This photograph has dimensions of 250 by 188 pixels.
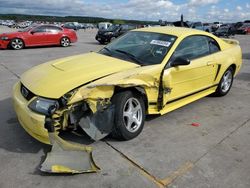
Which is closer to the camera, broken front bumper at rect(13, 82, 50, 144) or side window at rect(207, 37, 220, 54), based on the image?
broken front bumper at rect(13, 82, 50, 144)

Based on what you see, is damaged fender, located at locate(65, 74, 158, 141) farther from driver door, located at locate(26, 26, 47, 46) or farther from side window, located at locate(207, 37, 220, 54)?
driver door, located at locate(26, 26, 47, 46)

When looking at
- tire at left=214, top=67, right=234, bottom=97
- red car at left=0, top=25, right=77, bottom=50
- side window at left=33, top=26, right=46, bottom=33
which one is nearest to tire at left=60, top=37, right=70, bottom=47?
red car at left=0, top=25, right=77, bottom=50

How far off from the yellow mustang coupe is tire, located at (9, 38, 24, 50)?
434 inches

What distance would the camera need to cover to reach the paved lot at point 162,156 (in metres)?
2.79

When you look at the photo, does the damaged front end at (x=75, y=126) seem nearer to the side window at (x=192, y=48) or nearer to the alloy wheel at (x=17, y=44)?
the side window at (x=192, y=48)

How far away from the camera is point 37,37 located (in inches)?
576

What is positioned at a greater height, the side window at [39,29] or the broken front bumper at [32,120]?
the side window at [39,29]

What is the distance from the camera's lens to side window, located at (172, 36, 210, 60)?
4.29 meters

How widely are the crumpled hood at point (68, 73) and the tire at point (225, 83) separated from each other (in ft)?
8.20

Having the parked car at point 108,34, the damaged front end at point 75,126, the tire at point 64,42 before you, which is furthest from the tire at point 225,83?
the parked car at point 108,34

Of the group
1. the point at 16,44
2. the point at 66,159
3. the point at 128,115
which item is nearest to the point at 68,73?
the point at 128,115

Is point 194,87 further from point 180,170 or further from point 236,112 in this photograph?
point 180,170

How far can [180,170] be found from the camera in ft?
9.82

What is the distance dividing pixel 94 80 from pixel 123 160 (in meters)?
1.06
